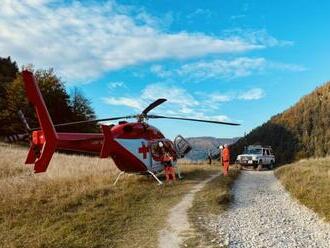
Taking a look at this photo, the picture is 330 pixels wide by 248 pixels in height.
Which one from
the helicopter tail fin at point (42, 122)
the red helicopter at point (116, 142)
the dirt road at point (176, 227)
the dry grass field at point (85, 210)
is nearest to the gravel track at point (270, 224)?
the dirt road at point (176, 227)

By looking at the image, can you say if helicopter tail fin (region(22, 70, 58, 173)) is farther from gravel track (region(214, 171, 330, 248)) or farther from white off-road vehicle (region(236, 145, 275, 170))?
white off-road vehicle (region(236, 145, 275, 170))

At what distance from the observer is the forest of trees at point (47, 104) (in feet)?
209

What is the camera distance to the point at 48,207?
16.8 meters

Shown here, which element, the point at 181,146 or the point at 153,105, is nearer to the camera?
the point at 153,105

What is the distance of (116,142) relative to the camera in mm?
21609

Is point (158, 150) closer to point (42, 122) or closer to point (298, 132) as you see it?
point (42, 122)

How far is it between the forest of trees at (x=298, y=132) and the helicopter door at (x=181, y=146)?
207 ft

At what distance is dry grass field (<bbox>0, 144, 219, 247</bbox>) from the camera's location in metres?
12.8

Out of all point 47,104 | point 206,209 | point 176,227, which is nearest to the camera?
point 176,227

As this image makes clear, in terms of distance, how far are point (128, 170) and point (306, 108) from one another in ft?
314

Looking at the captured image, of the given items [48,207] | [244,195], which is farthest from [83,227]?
[244,195]

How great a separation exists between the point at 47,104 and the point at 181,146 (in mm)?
44773

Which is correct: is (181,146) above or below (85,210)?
above

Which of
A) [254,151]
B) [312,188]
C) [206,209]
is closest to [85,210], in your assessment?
[206,209]
